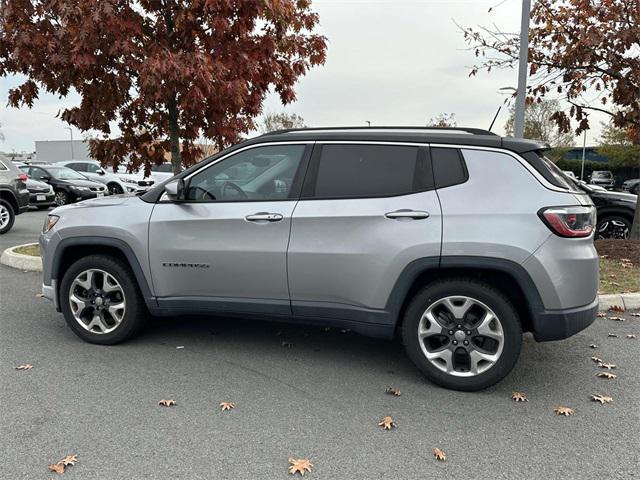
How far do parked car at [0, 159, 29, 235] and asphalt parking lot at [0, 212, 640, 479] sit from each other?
23.7ft

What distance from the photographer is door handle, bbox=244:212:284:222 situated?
13.5 ft

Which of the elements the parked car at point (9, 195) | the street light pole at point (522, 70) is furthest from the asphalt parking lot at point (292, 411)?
the parked car at point (9, 195)

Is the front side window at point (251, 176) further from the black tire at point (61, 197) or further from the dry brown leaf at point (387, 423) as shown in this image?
the black tire at point (61, 197)

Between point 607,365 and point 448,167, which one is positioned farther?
point 607,365

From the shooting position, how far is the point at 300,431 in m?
3.27

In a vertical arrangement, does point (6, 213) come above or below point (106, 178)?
below

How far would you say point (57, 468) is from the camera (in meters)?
2.83

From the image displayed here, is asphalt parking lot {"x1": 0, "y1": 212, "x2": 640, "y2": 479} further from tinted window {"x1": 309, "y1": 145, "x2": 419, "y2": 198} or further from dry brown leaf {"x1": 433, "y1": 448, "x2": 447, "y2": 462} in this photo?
tinted window {"x1": 309, "y1": 145, "x2": 419, "y2": 198}

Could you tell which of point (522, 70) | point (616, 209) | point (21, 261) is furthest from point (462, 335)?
point (616, 209)

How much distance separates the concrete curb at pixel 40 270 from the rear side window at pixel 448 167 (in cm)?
305

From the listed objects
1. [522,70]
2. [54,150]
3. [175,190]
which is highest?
[54,150]

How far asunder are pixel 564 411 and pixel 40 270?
695 centimetres

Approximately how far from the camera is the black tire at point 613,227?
9406mm

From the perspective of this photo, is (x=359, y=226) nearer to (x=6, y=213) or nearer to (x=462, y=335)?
(x=462, y=335)
